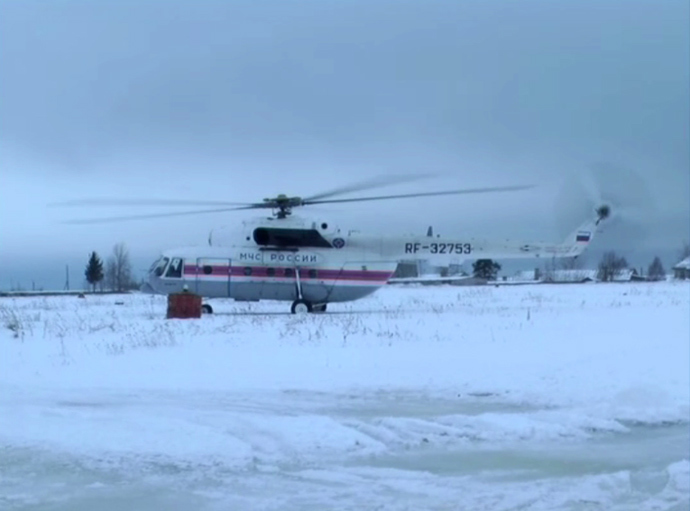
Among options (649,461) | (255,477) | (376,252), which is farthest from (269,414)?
(376,252)

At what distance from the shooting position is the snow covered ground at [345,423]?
19.1ft

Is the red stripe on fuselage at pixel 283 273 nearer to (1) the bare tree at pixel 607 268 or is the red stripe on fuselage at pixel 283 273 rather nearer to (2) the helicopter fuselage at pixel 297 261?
(2) the helicopter fuselage at pixel 297 261

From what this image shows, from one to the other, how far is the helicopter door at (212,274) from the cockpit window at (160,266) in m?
0.97

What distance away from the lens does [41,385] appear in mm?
10258

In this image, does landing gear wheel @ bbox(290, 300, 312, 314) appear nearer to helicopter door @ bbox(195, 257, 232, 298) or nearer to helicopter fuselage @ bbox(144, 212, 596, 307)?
helicopter fuselage @ bbox(144, 212, 596, 307)

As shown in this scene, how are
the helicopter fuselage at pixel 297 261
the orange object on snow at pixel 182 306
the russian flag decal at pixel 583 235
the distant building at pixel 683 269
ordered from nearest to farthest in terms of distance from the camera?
the orange object on snow at pixel 182 306
the helicopter fuselage at pixel 297 261
the russian flag decal at pixel 583 235
the distant building at pixel 683 269

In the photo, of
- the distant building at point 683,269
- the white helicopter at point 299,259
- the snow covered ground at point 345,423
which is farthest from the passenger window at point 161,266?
the distant building at point 683,269

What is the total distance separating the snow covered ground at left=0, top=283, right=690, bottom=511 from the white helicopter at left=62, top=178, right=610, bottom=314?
11.2 metres

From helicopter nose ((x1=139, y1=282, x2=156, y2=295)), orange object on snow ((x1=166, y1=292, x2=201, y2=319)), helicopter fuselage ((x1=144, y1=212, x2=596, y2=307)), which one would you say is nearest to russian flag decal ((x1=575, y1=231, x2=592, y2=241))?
helicopter fuselage ((x1=144, y1=212, x2=596, y2=307))

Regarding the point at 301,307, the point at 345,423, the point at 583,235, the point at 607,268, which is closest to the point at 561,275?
the point at 607,268

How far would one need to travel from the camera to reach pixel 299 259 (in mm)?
26656

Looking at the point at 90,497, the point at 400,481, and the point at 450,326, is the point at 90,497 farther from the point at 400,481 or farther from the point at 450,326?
the point at 450,326

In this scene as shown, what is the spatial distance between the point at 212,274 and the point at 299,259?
264 cm

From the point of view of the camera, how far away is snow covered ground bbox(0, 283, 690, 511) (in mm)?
5836
